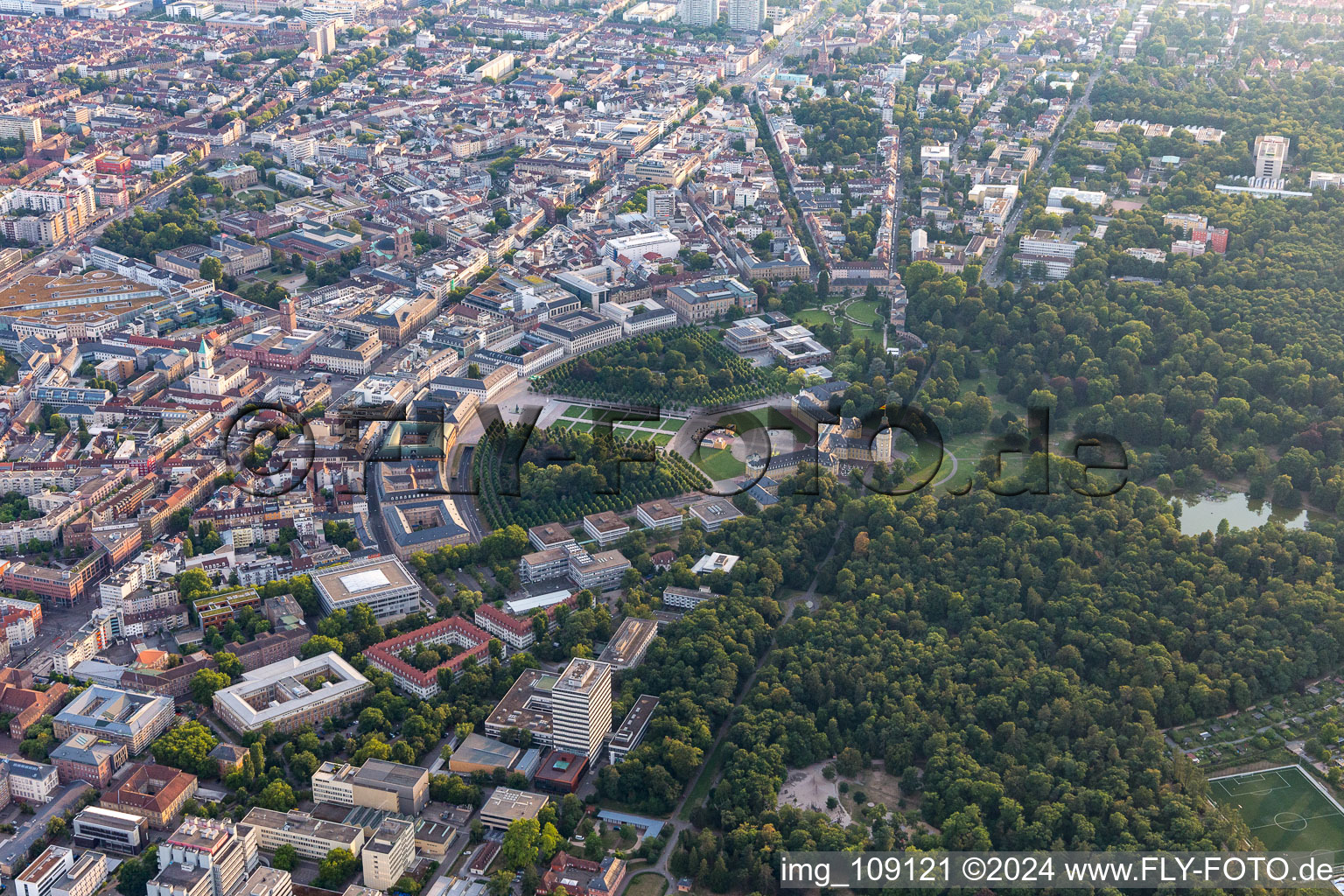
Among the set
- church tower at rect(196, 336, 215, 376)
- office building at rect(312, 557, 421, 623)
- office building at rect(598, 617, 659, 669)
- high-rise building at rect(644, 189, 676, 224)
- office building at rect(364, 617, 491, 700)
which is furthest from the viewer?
high-rise building at rect(644, 189, 676, 224)

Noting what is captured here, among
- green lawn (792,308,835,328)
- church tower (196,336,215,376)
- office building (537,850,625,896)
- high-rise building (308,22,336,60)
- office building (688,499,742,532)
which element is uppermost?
high-rise building (308,22,336,60)

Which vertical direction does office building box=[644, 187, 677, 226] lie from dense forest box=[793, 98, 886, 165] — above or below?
below

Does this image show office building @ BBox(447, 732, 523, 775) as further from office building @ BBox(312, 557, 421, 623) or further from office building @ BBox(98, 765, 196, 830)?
office building @ BBox(312, 557, 421, 623)

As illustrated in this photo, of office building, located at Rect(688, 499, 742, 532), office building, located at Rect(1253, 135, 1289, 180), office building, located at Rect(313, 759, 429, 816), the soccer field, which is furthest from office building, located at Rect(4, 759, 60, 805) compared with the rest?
office building, located at Rect(1253, 135, 1289, 180)

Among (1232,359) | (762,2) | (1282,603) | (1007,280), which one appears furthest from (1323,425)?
(762,2)

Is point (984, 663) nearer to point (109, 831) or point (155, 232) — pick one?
point (109, 831)

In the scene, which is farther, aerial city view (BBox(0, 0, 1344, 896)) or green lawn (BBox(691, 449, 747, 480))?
green lawn (BBox(691, 449, 747, 480))

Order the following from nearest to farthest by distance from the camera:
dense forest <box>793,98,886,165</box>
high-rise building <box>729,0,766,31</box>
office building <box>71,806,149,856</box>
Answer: office building <box>71,806,149,856</box> → dense forest <box>793,98,886,165</box> → high-rise building <box>729,0,766,31</box>

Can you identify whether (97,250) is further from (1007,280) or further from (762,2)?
(762,2)
